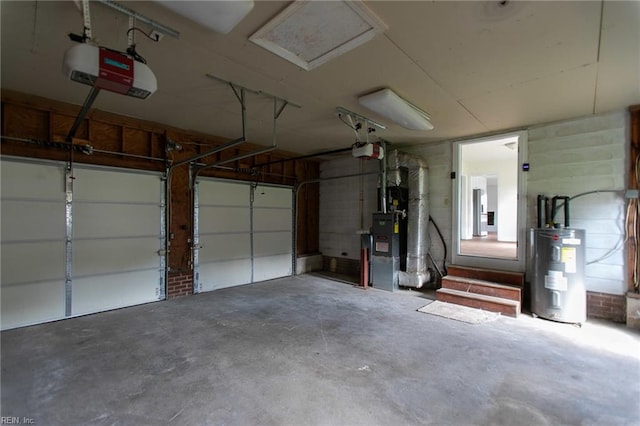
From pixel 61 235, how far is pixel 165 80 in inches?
103

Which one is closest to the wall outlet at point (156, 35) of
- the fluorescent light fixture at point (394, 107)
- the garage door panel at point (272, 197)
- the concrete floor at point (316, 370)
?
the fluorescent light fixture at point (394, 107)

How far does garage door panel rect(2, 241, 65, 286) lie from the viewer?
347 centimetres

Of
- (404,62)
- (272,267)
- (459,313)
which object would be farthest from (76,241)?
(459,313)

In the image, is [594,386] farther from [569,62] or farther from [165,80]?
[165,80]

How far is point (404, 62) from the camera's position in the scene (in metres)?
2.56

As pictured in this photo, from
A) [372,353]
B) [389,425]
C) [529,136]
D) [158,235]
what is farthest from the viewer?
[158,235]

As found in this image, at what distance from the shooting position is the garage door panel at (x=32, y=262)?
347 centimetres

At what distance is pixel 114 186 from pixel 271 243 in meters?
3.04

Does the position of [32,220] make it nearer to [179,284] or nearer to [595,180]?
[179,284]

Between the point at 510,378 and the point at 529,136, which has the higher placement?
the point at 529,136

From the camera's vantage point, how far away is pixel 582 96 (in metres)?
3.26

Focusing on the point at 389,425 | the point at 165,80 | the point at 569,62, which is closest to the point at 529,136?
the point at 569,62

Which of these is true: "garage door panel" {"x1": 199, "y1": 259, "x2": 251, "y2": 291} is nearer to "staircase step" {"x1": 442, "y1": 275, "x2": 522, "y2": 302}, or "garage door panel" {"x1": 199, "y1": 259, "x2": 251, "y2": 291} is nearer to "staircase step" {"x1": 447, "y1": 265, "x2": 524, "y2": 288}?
"staircase step" {"x1": 442, "y1": 275, "x2": 522, "y2": 302}

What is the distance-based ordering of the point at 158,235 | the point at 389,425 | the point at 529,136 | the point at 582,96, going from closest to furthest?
the point at 389,425
the point at 582,96
the point at 529,136
the point at 158,235
